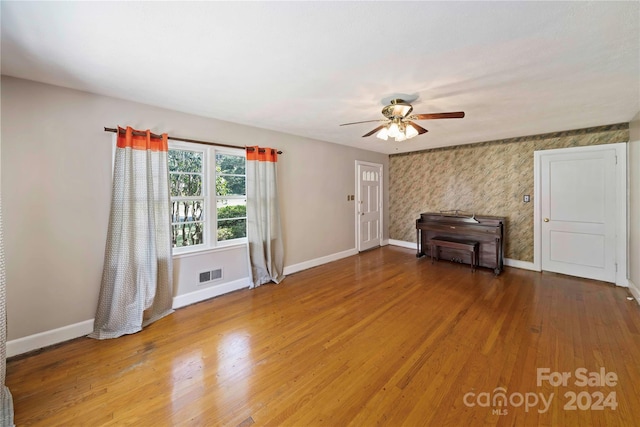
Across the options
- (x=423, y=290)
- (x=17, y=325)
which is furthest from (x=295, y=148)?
(x=17, y=325)

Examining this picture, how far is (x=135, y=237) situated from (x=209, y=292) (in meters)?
1.12

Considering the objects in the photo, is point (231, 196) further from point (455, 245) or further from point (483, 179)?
point (483, 179)

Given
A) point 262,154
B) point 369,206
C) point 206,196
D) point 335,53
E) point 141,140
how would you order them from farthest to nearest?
point 369,206
point 262,154
point 206,196
point 141,140
point 335,53

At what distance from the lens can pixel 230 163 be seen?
3.43m

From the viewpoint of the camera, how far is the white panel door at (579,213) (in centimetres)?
352

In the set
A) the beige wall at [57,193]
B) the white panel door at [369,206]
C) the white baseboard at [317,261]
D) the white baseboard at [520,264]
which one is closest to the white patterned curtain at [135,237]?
the beige wall at [57,193]

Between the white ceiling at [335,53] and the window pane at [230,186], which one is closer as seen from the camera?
the white ceiling at [335,53]

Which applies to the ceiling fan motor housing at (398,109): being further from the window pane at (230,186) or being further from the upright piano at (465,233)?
the upright piano at (465,233)

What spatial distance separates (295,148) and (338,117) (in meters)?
1.19

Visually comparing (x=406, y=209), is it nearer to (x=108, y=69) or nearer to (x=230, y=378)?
(x=230, y=378)

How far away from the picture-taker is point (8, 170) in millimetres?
2023

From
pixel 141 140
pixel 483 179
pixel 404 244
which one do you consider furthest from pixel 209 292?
pixel 483 179

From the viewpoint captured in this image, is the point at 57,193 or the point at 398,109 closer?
the point at 57,193

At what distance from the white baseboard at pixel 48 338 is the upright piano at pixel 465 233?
4966mm
